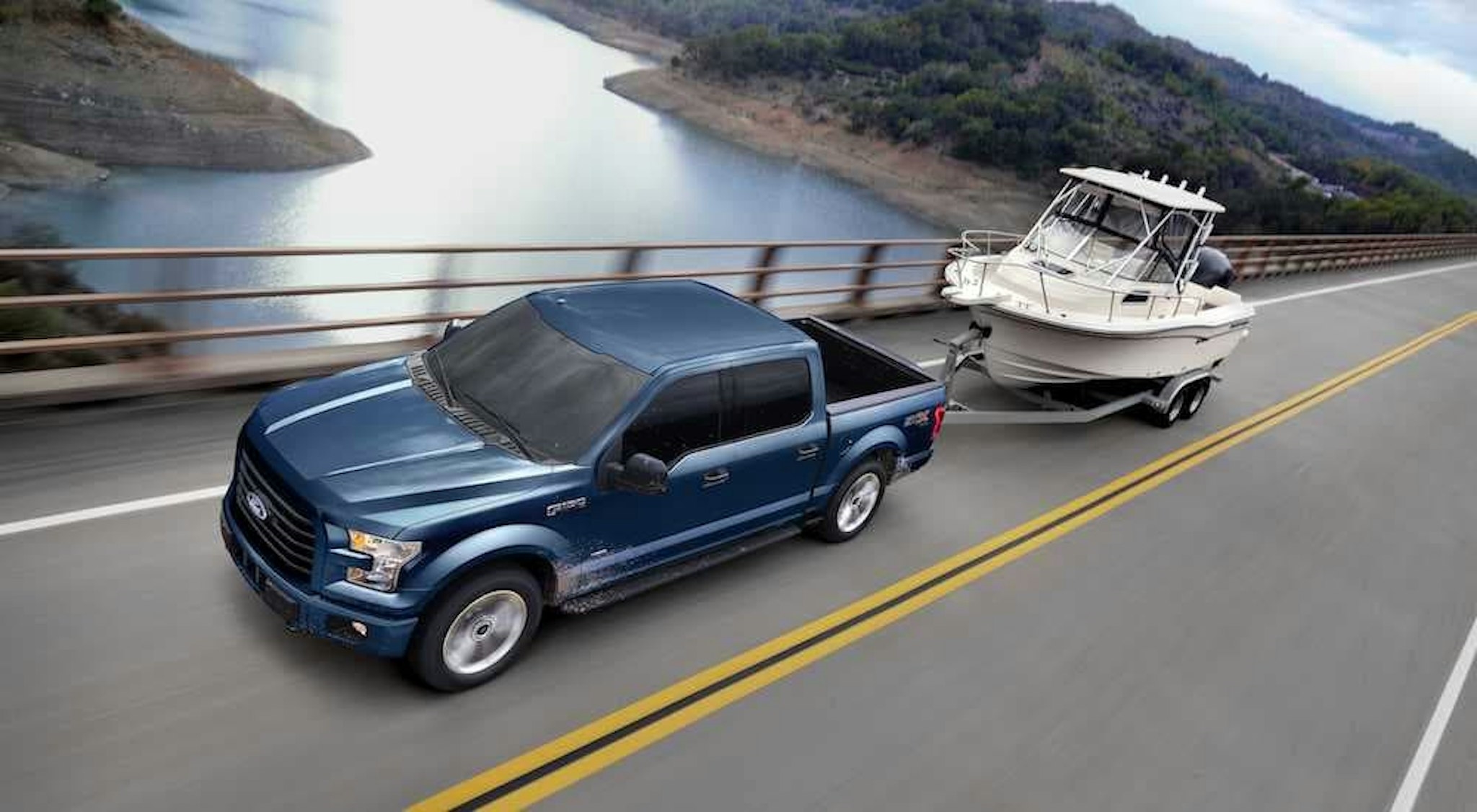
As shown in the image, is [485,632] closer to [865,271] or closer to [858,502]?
[858,502]

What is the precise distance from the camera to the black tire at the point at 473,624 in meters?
4.46

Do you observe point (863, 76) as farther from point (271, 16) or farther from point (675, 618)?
point (675, 618)

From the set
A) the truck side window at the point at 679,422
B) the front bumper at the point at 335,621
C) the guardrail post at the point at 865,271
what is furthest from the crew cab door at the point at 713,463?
the guardrail post at the point at 865,271

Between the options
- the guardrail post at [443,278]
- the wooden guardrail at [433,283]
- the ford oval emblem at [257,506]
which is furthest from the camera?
the guardrail post at [443,278]

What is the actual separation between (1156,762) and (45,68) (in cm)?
2944

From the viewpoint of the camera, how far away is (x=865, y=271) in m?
13.2

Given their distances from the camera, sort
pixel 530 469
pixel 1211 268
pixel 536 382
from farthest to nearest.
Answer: pixel 1211 268 → pixel 536 382 → pixel 530 469

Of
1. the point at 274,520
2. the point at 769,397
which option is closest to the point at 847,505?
the point at 769,397

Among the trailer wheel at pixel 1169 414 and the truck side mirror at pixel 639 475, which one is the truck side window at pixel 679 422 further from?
the trailer wheel at pixel 1169 414

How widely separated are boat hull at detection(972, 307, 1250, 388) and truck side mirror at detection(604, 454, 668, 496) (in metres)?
5.71

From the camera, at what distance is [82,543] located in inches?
207

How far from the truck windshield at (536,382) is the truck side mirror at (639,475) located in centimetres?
21

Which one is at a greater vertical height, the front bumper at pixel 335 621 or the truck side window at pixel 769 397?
the truck side window at pixel 769 397

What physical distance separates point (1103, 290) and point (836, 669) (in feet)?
19.5
